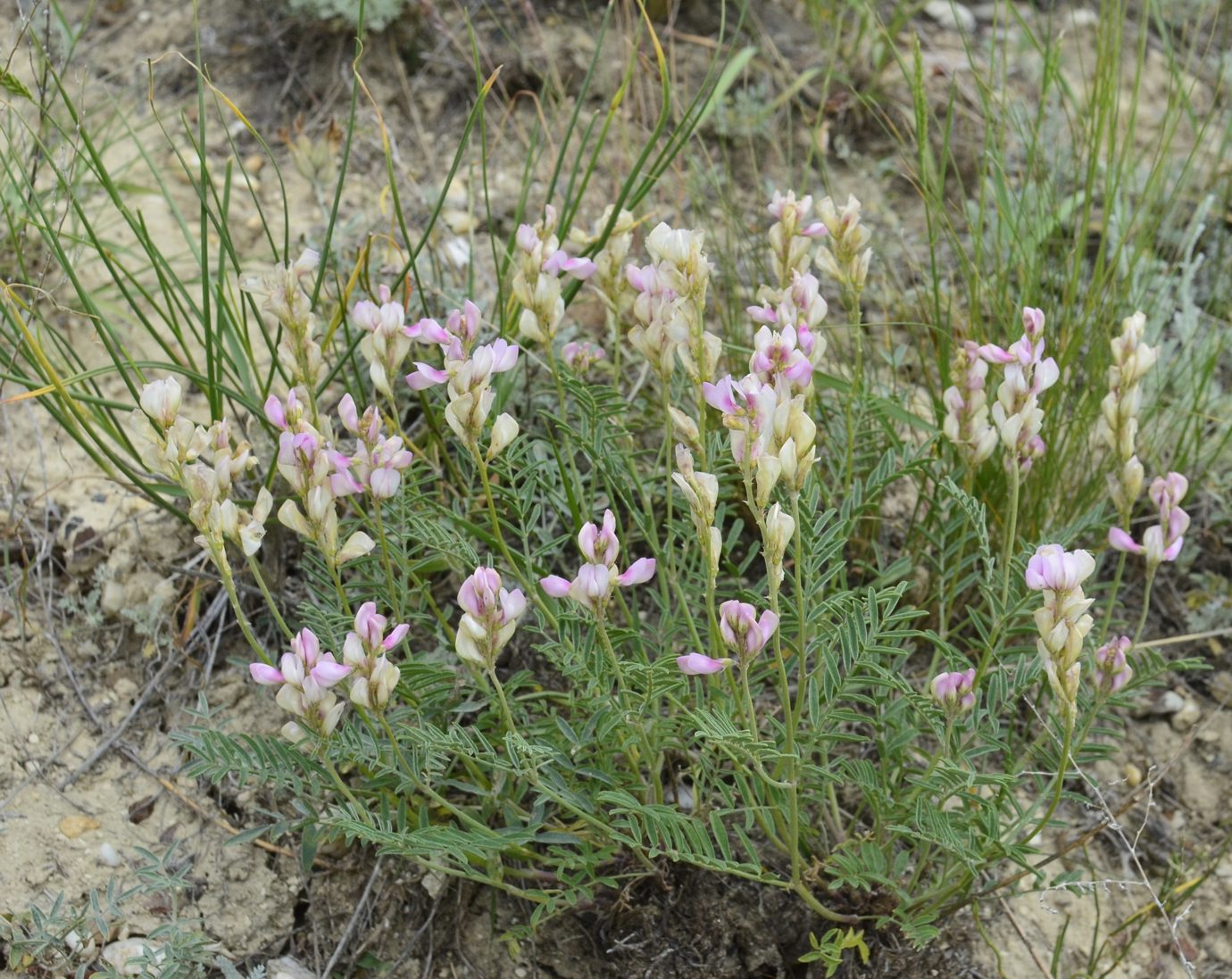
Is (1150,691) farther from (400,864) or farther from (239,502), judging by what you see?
(239,502)

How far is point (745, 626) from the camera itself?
1.42 m

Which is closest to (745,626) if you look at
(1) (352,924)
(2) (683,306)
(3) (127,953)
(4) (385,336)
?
(2) (683,306)

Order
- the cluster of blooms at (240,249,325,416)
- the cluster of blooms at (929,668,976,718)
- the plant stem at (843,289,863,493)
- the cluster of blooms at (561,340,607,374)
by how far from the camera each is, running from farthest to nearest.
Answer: the cluster of blooms at (561,340,607,374), the plant stem at (843,289,863,493), the cluster of blooms at (240,249,325,416), the cluster of blooms at (929,668,976,718)

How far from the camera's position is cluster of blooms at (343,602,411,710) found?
4.78 ft

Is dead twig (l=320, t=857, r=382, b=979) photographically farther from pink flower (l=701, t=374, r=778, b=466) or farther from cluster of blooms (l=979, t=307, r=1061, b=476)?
cluster of blooms (l=979, t=307, r=1061, b=476)

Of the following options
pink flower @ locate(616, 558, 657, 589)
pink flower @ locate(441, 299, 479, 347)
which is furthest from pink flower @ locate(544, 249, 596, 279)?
pink flower @ locate(616, 558, 657, 589)

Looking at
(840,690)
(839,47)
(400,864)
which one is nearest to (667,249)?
(840,690)

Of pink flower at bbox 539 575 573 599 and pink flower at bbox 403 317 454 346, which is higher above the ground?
pink flower at bbox 403 317 454 346

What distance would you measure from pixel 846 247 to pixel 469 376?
0.61 m

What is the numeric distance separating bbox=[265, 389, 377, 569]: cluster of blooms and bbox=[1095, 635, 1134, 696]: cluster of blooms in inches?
35.3

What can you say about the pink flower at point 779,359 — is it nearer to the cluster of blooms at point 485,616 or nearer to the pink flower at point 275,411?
the cluster of blooms at point 485,616

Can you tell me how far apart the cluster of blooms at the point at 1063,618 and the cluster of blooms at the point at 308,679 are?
0.77 m

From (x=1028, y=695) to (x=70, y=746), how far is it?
159cm

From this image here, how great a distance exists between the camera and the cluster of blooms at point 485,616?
4.54 ft
